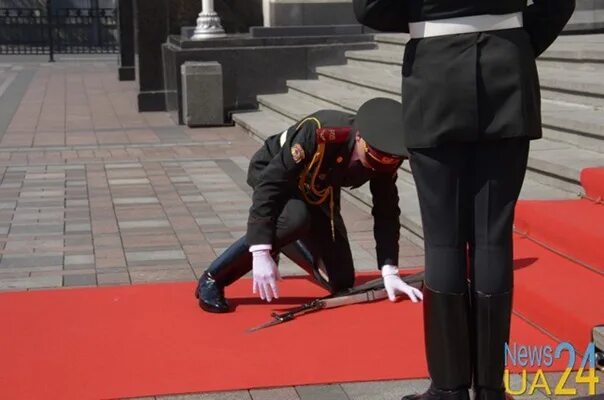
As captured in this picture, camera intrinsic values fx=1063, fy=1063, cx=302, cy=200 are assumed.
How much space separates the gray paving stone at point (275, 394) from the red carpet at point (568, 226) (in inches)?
68.2

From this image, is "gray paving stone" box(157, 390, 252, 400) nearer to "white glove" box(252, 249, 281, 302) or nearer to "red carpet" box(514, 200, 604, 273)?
"white glove" box(252, 249, 281, 302)

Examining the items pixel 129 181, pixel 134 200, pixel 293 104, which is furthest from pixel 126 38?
pixel 134 200

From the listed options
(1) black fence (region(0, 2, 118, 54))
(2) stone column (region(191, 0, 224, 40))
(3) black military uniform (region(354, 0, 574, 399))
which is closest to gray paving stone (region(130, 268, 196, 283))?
(3) black military uniform (region(354, 0, 574, 399))

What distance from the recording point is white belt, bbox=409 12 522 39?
3.26 meters

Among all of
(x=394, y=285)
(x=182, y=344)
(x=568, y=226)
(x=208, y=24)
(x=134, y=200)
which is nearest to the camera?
(x=182, y=344)

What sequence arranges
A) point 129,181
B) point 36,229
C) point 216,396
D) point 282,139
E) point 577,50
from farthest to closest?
point 129,181, point 577,50, point 36,229, point 282,139, point 216,396

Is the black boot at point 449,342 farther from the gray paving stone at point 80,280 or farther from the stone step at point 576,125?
the stone step at point 576,125

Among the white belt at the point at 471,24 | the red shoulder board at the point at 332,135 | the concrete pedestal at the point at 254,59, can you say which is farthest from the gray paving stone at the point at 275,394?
the concrete pedestal at the point at 254,59

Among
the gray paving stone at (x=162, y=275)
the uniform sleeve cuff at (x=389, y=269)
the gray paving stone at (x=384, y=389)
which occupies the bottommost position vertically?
the gray paving stone at (x=162, y=275)

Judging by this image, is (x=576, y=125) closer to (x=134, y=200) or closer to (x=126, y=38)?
(x=134, y=200)

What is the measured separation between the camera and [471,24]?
3258 millimetres

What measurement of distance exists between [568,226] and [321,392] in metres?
1.92

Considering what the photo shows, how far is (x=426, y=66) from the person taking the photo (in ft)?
10.8

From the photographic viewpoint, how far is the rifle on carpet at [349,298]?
203 inches
